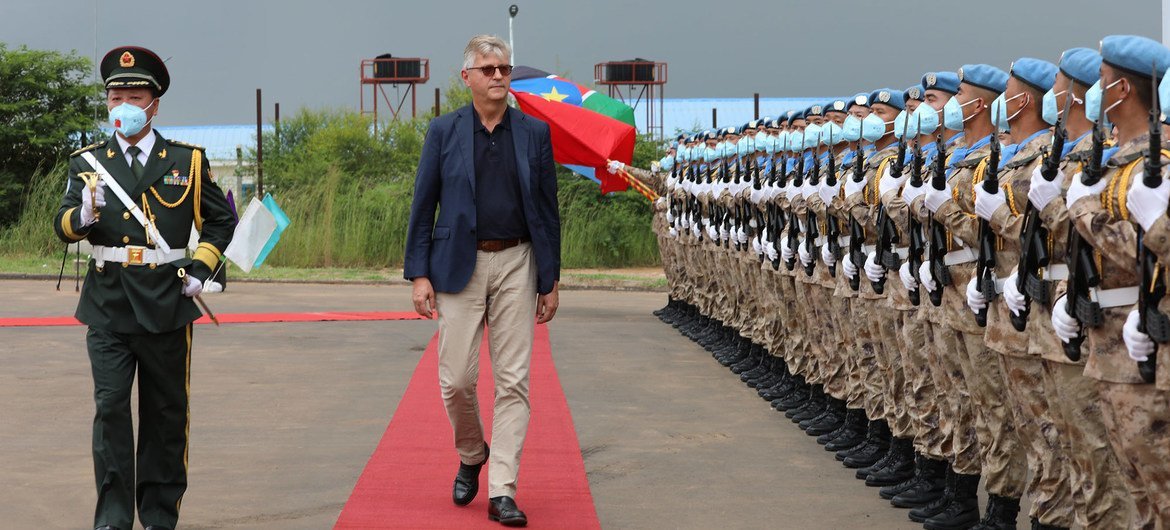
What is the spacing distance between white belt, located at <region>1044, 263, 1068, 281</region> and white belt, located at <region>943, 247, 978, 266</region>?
39.1 inches

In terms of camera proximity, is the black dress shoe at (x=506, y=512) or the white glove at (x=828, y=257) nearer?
the black dress shoe at (x=506, y=512)

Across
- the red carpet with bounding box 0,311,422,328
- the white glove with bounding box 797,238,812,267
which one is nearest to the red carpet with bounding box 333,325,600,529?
the white glove with bounding box 797,238,812,267

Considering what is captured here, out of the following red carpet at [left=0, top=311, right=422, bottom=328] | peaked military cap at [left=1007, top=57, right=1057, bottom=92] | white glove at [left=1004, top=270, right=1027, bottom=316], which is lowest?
red carpet at [left=0, top=311, right=422, bottom=328]

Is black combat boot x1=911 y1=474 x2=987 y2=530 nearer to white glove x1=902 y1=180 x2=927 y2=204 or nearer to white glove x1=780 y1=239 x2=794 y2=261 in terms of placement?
white glove x1=902 y1=180 x2=927 y2=204

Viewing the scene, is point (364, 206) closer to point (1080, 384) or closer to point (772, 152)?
point (772, 152)

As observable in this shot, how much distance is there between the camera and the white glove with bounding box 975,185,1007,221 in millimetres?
5363

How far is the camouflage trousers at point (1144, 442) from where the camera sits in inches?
164

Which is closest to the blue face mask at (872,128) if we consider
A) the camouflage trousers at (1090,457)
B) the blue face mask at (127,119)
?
the camouflage trousers at (1090,457)

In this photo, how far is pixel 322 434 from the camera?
8.16 meters

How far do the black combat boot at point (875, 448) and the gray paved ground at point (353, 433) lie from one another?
0.42 ft

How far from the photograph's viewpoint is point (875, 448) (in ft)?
24.3

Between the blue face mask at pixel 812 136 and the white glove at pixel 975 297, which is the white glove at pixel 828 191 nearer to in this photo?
the blue face mask at pixel 812 136

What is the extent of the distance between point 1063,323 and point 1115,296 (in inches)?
8.2

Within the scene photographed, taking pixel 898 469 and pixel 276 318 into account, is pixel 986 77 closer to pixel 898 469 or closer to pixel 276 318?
pixel 898 469
